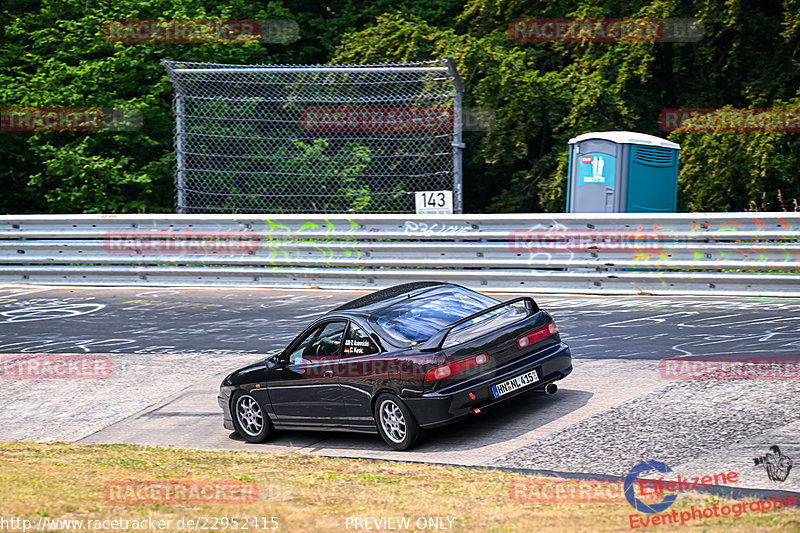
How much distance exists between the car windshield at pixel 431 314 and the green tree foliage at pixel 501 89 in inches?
430

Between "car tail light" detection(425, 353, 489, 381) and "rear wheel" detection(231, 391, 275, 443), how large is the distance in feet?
6.87

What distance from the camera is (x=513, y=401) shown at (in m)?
8.98

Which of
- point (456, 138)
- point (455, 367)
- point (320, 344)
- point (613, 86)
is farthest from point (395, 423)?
point (613, 86)

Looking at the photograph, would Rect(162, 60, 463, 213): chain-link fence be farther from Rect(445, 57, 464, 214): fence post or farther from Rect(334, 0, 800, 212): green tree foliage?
Rect(334, 0, 800, 212): green tree foliage

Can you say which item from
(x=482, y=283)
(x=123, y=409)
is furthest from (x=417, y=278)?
(x=123, y=409)

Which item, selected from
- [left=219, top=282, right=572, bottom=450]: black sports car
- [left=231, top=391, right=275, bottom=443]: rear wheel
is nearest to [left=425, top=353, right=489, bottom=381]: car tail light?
[left=219, top=282, right=572, bottom=450]: black sports car

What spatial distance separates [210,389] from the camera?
10.6 meters

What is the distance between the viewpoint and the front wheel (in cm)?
800

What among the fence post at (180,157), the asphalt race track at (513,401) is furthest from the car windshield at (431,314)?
the fence post at (180,157)

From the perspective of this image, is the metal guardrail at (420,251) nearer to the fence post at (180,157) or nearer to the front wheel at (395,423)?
the fence post at (180,157)

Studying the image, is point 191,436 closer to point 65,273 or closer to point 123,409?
point 123,409

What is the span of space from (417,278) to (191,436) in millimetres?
6028

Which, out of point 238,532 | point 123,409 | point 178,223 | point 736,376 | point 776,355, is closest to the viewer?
point 238,532

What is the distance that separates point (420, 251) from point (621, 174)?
10.5 ft
